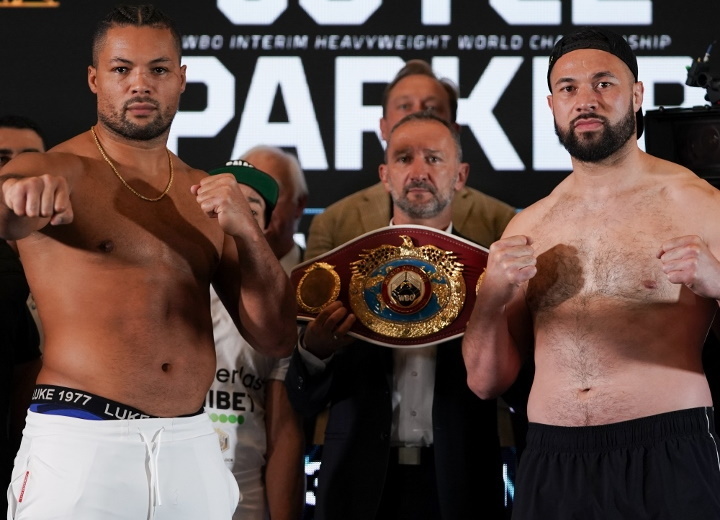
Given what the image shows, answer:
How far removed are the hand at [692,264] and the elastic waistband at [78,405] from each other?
1119 mm

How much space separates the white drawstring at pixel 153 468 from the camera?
2152mm

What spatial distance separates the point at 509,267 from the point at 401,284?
0.66 meters

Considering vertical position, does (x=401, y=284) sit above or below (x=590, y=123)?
below

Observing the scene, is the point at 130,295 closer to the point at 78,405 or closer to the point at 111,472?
the point at 78,405

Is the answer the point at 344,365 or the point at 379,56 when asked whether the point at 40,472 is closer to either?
the point at 344,365

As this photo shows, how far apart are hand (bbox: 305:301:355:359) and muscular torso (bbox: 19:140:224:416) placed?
1.54 ft

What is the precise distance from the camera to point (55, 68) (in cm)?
403

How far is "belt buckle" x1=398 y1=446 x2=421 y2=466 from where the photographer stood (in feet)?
9.15

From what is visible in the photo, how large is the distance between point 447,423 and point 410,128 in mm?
895

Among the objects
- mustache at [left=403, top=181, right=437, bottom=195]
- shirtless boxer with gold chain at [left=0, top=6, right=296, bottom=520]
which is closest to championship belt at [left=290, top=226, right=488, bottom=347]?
mustache at [left=403, top=181, right=437, bottom=195]

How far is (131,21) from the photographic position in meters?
2.39

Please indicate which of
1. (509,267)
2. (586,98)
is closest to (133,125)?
(509,267)

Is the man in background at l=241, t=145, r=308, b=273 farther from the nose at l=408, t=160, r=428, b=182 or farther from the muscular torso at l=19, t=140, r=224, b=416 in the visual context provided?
the muscular torso at l=19, t=140, r=224, b=416

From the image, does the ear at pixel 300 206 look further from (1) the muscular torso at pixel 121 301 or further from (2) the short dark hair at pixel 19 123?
(1) the muscular torso at pixel 121 301
